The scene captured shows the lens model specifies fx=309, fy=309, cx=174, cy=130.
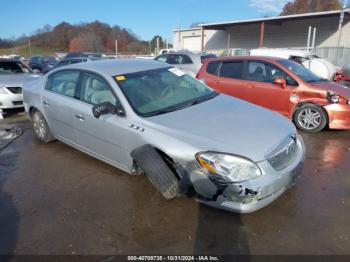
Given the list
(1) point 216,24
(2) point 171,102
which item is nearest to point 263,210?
(2) point 171,102

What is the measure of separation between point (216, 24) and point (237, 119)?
33493 mm

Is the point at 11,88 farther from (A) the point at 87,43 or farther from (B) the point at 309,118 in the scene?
(A) the point at 87,43

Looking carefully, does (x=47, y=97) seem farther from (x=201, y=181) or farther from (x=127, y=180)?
(x=201, y=181)

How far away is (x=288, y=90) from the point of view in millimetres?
6445

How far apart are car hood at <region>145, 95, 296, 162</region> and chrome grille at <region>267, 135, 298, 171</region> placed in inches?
2.2

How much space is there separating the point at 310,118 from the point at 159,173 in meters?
4.30

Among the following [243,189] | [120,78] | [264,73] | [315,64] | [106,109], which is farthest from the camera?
[315,64]

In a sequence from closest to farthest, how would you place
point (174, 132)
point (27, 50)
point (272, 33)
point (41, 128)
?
point (174, 132)
point (41, 128)
point (272, 33)
point (27, 50)

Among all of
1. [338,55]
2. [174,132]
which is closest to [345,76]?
[338,55]

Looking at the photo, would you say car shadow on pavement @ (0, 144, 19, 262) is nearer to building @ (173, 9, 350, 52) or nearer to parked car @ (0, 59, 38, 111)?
parked car @ (0, 59, 38, 111)

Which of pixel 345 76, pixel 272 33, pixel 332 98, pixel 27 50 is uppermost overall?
pixel 272 33

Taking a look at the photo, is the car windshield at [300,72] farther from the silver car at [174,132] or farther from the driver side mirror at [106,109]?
the driver side mirror at [106,109]

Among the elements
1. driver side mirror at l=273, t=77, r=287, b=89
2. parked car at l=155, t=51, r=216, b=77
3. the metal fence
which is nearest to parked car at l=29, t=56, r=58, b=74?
parked car at l=155, t=51, r=216, b=77

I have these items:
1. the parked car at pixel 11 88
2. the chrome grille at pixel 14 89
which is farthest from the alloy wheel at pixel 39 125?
the chrome grille at pixel 14 89
